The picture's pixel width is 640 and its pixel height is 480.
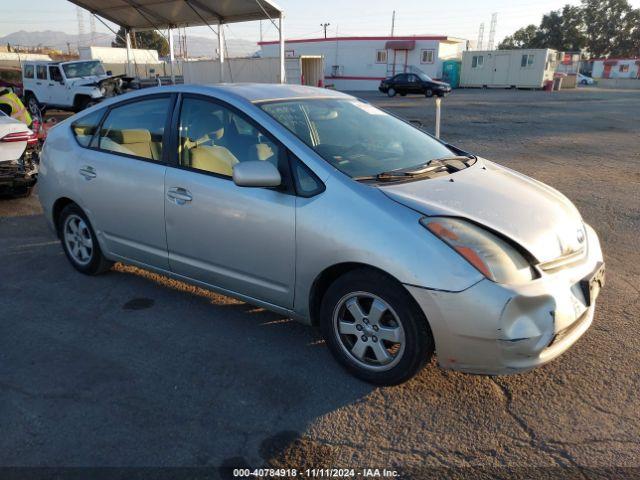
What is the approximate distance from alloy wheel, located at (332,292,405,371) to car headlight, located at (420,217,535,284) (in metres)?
0.50

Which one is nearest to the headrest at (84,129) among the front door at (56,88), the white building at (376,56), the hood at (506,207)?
the hood at (506,207)

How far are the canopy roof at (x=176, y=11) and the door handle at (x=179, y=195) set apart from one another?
14.1 m

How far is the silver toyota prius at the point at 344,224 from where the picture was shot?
2604mm

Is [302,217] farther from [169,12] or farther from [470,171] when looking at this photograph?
[169,12]

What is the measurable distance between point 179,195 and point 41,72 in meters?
20.0

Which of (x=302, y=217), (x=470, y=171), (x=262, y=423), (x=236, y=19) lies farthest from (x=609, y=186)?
(x=236, y=19)

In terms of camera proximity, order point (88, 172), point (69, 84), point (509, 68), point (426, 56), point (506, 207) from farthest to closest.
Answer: point (426, 56)
point (509, 68)
point (69, 84)
point (88, 172)
point (506, 207)

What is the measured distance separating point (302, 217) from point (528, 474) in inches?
68.4

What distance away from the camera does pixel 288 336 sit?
3613mm

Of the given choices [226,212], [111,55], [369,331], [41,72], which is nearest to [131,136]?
[226,212]

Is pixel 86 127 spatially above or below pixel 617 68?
below

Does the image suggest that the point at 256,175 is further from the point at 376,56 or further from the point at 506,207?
the point at 376,56

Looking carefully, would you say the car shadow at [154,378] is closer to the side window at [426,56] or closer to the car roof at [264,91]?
the car roof at [264,91]

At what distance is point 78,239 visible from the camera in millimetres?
4613
